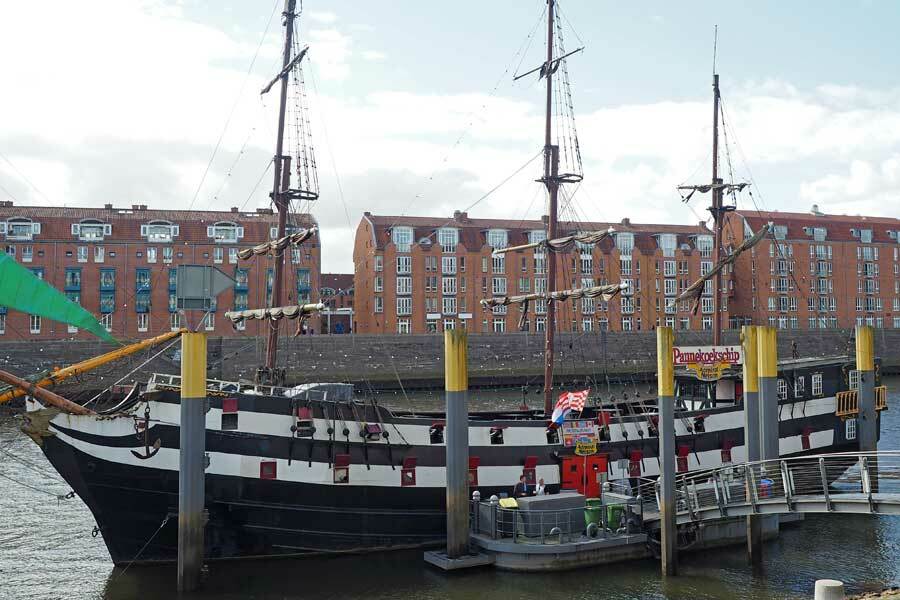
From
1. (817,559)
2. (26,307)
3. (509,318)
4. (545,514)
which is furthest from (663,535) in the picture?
(509,318)

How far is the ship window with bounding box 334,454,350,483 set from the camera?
23312 mm

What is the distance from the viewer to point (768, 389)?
23391mm

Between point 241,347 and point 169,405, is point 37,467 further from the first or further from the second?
point 241,347

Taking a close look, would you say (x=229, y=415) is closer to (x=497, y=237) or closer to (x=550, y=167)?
(x=550, y=167)

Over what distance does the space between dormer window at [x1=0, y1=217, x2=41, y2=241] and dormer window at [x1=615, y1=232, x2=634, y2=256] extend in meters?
58.5

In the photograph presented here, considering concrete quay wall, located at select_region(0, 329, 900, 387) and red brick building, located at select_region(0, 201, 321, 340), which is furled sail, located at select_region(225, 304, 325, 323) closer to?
concrete quay wall, located at select_region(0, 329, 900, 387)

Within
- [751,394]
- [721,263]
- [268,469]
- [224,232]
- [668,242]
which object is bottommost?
[268,469]

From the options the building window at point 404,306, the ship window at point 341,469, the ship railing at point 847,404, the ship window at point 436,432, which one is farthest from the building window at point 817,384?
the building window at point 404,306

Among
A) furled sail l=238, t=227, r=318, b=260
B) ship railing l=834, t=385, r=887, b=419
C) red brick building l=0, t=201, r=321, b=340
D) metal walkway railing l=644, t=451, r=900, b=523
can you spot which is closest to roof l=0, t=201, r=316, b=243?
red brick building l=0, t=201, r=321, b=340

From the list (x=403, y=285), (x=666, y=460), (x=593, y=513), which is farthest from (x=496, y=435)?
(x=403, y=285)

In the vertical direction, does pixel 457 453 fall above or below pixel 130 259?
below

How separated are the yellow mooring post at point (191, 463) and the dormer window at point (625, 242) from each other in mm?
79818

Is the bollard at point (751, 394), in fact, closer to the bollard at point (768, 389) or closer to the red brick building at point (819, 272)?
the bollard at point (768, 389)

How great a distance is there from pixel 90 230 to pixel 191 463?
6465 cm
